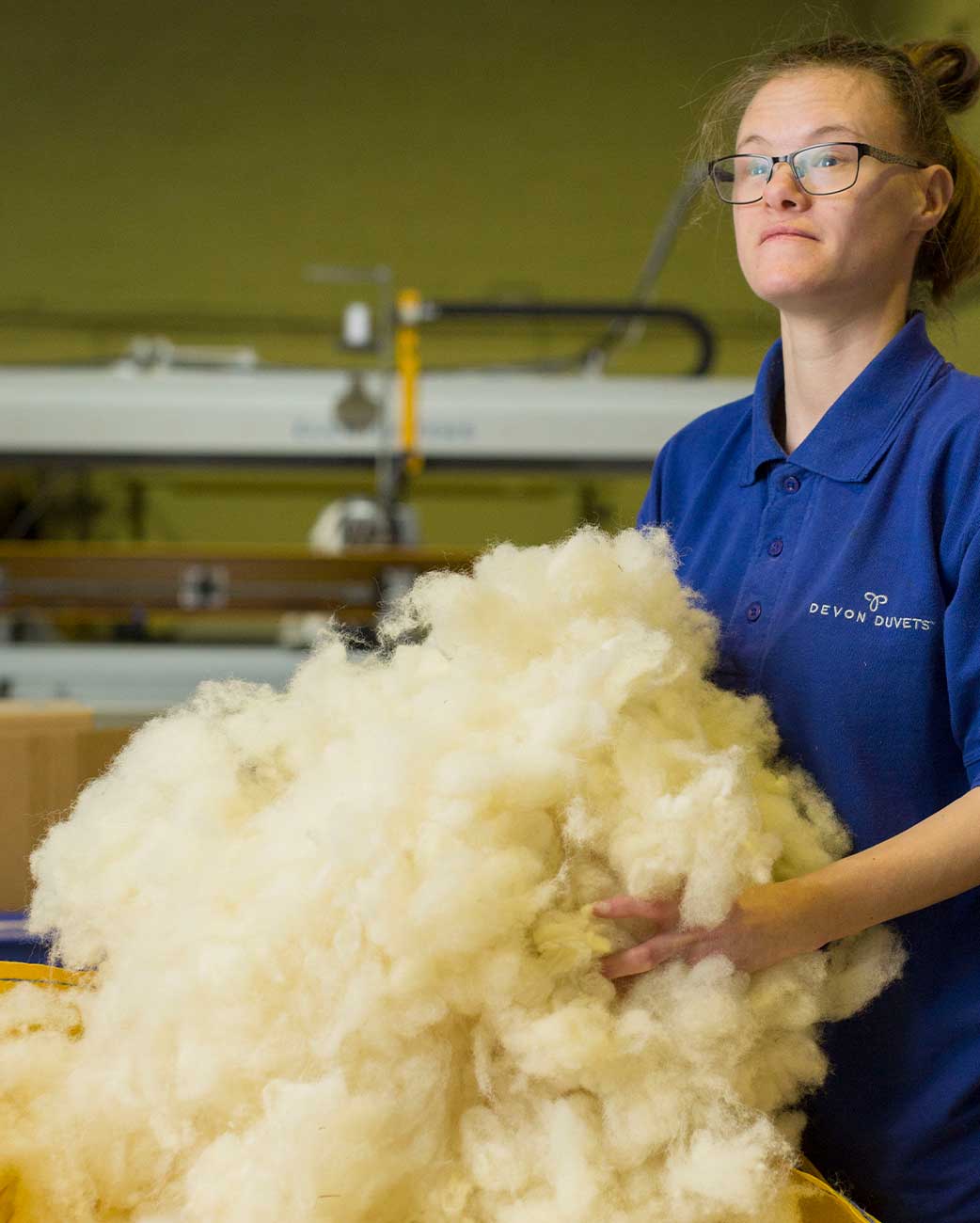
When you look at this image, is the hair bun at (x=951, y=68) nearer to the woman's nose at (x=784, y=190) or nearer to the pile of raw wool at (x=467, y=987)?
the woman's nose at (x=784, y=190)

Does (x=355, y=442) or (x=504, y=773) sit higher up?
(x=355, y=442)

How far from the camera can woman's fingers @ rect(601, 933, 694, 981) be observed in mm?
652

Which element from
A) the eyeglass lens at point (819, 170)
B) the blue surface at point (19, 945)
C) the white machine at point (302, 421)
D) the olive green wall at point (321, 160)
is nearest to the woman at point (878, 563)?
the eyeglass lens at point (819, 170)

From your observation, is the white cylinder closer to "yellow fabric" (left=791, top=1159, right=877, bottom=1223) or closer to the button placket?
the button placket

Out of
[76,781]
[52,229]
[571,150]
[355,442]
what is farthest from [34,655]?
[571,150]

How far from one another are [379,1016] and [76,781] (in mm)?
755

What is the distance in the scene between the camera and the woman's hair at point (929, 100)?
2.75 feet

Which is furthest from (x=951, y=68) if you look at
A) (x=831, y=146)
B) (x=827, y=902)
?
(x=827, y=902)

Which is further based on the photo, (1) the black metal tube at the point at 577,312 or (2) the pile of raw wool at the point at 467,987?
(1) the black metal tube at the point at 577,312

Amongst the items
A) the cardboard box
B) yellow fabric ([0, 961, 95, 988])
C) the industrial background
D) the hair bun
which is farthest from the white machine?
yellow fabric ([0, 961, 95, 988])

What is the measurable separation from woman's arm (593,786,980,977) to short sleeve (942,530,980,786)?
0.04 meters

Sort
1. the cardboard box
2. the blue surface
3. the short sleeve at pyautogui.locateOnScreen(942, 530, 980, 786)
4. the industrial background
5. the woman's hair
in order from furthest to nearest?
the industrial background < the cardboard box < the blue surface < the woman's hair < the short sleeve at pyautogui.locateOnScreen(942, 530, 980, 786)

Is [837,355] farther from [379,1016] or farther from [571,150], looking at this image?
[571,150]

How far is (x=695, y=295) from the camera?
5.62m
